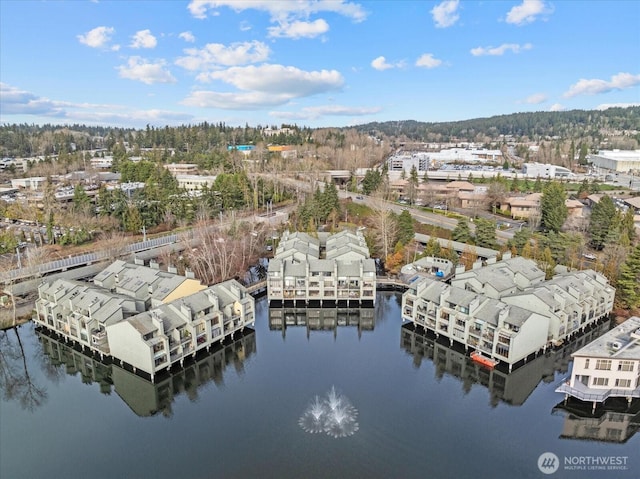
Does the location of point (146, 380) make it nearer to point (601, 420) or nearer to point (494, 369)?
point (494, 369)

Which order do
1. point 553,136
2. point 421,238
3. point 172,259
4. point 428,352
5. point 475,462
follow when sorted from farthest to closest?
point 553,136, point 421,238, point 172,259, point 428,352, point 475,462

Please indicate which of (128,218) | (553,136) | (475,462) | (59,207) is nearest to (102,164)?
(59,207)

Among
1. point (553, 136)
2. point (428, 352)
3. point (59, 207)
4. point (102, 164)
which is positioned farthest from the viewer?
point (553, 136)

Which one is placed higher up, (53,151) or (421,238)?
(53,151)

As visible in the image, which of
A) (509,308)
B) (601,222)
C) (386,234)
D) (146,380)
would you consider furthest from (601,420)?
(601,222)

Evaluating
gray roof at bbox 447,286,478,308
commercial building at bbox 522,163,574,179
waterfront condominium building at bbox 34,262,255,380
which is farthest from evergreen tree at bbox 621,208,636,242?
commercial building at bbox 522,163,574,179

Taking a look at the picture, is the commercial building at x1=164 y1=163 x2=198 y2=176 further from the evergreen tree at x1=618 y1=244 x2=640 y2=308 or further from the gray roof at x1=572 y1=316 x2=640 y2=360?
the gray roof at x1=572 y1=316 x2=640 y2=360

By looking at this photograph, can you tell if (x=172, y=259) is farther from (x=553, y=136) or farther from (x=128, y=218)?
(x=553, y=136)
